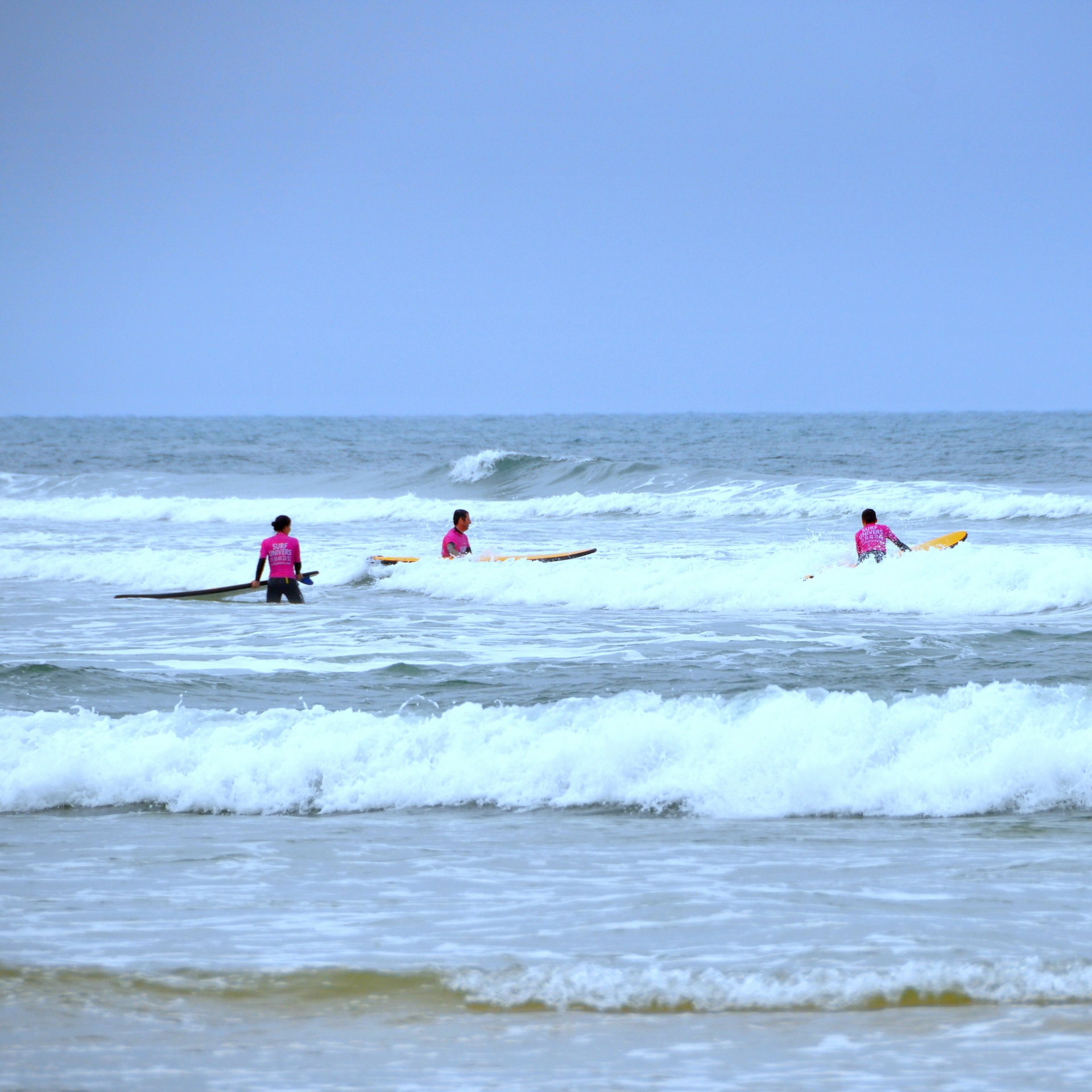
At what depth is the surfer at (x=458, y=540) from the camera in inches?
650

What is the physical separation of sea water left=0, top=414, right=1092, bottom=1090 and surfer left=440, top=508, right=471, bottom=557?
141 centimetres

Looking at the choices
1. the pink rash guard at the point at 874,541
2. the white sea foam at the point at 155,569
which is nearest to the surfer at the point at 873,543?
the pink rash guard at the point at 874,541

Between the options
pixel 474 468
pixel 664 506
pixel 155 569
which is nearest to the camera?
pixel 155 569

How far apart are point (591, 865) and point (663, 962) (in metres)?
1.29

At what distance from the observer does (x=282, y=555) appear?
15156 millimetres

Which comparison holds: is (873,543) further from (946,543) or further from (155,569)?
(155,569)

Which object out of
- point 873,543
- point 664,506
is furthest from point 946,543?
point 664,506

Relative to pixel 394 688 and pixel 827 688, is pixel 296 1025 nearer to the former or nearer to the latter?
pixel 394 688

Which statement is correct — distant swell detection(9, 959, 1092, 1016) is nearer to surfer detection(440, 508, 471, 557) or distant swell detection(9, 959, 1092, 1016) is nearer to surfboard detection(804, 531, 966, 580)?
surfer detection(440, 508, 471, 557)

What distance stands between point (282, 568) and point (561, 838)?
9.78m

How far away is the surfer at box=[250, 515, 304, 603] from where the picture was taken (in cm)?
1515

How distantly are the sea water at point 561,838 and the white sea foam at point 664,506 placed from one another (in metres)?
13.2

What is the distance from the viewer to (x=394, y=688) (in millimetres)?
9680

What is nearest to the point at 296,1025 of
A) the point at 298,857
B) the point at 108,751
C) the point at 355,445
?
the point at 298,857
